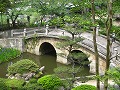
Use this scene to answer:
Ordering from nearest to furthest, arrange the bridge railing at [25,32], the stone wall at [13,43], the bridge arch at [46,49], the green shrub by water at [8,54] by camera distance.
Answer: the green shrub by water at [8,54] → the stone wall at [13,43] → the bridge railing at [25,32] → the bridge arch at [46,49]

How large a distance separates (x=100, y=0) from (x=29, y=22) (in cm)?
2358

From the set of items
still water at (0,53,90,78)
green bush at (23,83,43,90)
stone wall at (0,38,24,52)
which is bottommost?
still water at (0,53,90,78)

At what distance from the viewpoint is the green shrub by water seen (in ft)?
100

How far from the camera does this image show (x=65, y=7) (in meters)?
33.7

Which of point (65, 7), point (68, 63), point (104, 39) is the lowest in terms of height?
point (68, 63)

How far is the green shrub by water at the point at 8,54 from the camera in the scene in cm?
3055

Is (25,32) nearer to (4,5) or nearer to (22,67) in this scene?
(4,5)

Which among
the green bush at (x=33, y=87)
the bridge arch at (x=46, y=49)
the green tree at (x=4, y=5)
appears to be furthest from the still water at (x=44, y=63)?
the green bush at (x=33, y=87)

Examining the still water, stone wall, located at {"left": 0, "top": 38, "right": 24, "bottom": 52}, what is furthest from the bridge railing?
the still water

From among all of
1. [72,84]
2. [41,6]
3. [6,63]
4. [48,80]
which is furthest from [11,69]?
[41,6]

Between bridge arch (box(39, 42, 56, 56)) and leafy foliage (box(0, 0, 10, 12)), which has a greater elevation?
leafy foliage (box(0, 0, 10, 12))

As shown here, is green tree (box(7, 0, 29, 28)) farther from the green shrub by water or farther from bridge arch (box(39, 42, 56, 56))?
the green shrub by water

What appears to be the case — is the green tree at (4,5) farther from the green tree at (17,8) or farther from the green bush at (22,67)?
the green bush at (22,67)

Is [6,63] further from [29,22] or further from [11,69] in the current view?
[29,22]
